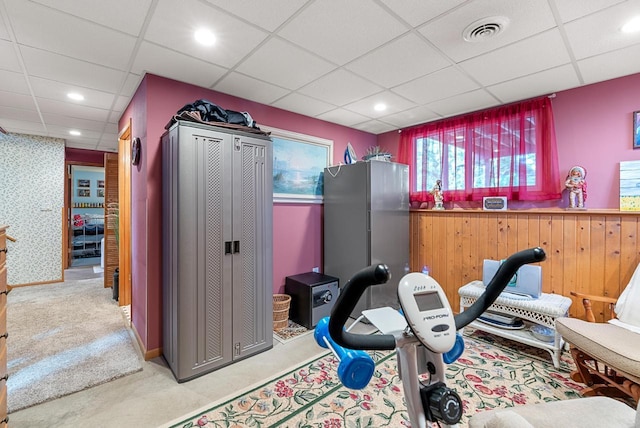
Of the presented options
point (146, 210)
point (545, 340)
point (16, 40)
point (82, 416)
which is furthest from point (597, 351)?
point (16, 40)

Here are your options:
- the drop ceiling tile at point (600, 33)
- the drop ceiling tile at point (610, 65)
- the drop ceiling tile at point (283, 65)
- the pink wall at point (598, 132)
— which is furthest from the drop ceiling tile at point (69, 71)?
the pink wall at point (598, 132)

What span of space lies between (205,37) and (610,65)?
10.5 ft

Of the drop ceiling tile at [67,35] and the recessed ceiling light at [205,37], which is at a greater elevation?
the recessed ceiling light at [205,37]

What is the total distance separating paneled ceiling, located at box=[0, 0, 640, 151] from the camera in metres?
1.80

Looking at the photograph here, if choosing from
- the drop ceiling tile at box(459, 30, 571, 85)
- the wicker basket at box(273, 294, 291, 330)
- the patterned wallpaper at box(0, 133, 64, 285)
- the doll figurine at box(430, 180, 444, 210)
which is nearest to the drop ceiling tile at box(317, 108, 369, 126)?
the doll figurine at box(430, 180, 444, 210)

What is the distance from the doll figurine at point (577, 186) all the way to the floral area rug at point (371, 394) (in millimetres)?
1432

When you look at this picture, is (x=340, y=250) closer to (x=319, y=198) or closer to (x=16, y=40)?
(x=319, y=198)

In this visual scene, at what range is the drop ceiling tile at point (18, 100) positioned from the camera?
10.1 feet

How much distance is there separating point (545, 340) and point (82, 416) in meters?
3.51

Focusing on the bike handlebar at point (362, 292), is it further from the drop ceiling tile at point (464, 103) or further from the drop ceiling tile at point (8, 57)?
the drop ceiling tile at point (8, 57)

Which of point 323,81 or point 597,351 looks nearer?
point 597,351

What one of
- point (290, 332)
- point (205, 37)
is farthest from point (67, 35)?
point (290, 332)

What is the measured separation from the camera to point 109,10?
178 centimetres

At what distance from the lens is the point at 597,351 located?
6.31ft
